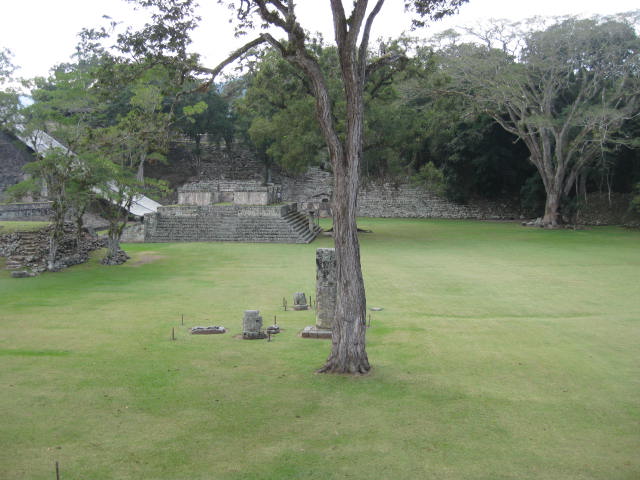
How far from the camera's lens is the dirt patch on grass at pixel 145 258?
20656 mm

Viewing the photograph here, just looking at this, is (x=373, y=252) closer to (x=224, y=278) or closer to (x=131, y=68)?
(x=224, y=278)

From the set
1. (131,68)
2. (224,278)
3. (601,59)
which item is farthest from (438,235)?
(131,68)

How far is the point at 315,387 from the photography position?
290 inches

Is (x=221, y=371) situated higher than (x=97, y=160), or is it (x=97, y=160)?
(x=97, y=160)

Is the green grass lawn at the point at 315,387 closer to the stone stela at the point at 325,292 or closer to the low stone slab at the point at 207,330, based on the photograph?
the low stone slab at the point at 207,330

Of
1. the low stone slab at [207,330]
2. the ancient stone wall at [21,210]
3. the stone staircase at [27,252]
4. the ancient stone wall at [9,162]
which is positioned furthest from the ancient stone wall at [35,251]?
the ancient stone wall at [9,162]

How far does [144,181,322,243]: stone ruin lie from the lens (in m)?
27.6

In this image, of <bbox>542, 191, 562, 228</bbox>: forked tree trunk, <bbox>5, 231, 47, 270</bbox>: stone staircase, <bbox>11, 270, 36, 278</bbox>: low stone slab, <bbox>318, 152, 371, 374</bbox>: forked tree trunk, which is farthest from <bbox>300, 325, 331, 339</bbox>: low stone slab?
<bbox>542, 191, 562, 228</bbox>: forked tree trunk

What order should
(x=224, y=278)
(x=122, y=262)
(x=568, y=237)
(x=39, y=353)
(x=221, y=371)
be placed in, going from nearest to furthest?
(x=221, y=371) < (x=39, y=353) < (x=224, y=278) < (x=122, y=262) < (x=568, y=237)

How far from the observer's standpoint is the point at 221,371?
316 inches

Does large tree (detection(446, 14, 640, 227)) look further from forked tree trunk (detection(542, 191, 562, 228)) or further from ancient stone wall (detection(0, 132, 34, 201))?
ancient stone wall (detection(0, 132, 34, 201))

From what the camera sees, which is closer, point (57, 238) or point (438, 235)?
point (57, 238)

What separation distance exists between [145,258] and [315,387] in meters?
16.0

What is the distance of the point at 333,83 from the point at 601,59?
14.7m
